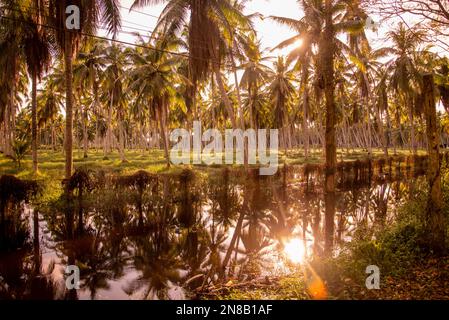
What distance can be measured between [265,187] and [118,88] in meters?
21.0

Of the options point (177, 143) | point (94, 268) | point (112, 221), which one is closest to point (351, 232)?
point (94, 268)

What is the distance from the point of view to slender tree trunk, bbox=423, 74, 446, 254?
21.2ft

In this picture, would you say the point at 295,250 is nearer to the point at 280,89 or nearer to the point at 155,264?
the point at 155,264

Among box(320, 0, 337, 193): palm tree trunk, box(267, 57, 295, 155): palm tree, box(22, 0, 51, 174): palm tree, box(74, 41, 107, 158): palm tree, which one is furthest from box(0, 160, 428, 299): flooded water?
box(267, 57, 295, 155): palm tree

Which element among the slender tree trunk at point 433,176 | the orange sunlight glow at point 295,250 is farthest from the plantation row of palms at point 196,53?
the orange sunlight glow at point 295,250

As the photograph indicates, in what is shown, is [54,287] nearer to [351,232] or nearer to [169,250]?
[169,250]

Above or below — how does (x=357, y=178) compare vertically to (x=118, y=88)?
below

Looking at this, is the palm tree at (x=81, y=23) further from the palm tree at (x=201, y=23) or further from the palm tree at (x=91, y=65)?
the palm tree at (x=91, y=65)

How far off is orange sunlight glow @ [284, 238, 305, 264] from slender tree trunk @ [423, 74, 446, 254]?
2.92 metres

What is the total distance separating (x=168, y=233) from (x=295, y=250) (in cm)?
415

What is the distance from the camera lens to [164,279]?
6.54 meters

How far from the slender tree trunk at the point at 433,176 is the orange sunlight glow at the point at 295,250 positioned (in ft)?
9.57

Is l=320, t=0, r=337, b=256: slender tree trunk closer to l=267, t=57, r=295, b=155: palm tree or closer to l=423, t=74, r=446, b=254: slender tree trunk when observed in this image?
l=423, t=74, r=446, b=254: slender tree trunk

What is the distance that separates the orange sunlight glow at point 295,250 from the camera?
760 centimetres
